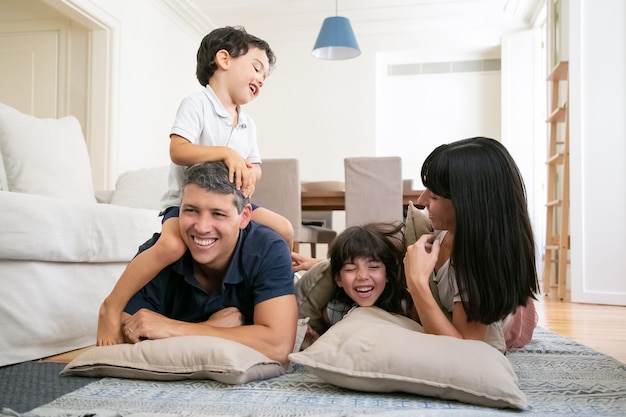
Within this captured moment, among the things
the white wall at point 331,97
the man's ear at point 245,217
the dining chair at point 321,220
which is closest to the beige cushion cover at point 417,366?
the man's ear at point 245,217

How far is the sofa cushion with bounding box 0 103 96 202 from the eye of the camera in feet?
8.71

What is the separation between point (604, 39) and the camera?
12.9ft

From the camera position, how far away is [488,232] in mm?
1417

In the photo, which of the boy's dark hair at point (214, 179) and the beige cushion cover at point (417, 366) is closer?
the beige cushion cover at point (417, 366)

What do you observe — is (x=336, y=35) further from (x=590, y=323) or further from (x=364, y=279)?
(x=364, y=279)

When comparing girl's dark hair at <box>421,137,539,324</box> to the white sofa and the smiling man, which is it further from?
the white sofa

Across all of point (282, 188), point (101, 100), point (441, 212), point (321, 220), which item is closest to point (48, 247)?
point (441, 212)

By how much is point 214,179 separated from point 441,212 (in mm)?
598

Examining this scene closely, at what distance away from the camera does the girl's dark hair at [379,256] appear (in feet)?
5.66

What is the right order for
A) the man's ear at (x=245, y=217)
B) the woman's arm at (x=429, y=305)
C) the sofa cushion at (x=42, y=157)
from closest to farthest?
the woman's arm at (x=429, y=305) → the man's ear at (x=245, y=217) → the sofa cushion at (x=42, y=157)

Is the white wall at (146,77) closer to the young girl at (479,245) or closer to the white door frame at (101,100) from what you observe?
the white door frame at (101,100)

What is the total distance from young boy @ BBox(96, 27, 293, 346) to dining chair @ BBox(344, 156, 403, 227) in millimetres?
1955

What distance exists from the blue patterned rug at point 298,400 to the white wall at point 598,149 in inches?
102

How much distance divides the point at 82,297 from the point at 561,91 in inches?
187
